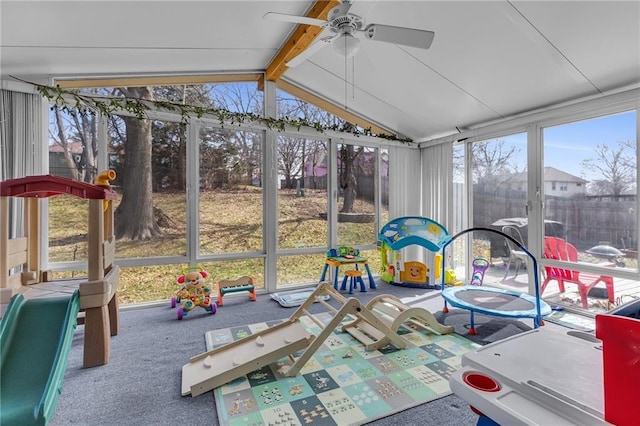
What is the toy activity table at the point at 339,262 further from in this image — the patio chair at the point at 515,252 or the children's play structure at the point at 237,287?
the patio chair at the point at 515,252

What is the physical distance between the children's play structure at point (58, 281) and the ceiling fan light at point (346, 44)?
6.72ft

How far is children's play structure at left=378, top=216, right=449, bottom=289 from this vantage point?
4023mm

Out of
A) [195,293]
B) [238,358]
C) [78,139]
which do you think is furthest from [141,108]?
[238,358]

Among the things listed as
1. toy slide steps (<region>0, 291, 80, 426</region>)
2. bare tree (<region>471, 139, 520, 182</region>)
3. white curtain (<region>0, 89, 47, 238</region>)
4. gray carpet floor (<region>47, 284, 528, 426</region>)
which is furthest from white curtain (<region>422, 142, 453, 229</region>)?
white curtain (<region>0, 89, 47, 238</region>)

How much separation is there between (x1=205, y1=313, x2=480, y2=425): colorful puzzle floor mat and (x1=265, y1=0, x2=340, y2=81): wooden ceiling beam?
110 inches

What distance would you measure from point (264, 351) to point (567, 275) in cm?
343

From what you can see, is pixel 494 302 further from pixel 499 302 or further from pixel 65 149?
pixel 65 149

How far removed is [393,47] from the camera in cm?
302

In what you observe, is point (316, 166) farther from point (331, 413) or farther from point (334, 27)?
point (331, 413)

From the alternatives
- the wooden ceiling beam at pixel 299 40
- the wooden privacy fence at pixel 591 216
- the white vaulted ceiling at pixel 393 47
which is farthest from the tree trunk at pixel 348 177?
the wooden privacy fence at pixel 591 216

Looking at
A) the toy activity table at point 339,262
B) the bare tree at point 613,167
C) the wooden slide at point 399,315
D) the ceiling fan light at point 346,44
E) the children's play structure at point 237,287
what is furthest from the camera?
the toy activity table at point 339,262

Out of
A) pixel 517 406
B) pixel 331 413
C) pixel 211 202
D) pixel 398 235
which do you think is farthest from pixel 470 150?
pixel 517 406

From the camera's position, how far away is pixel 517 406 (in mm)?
701

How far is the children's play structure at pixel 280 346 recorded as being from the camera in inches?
74.6
